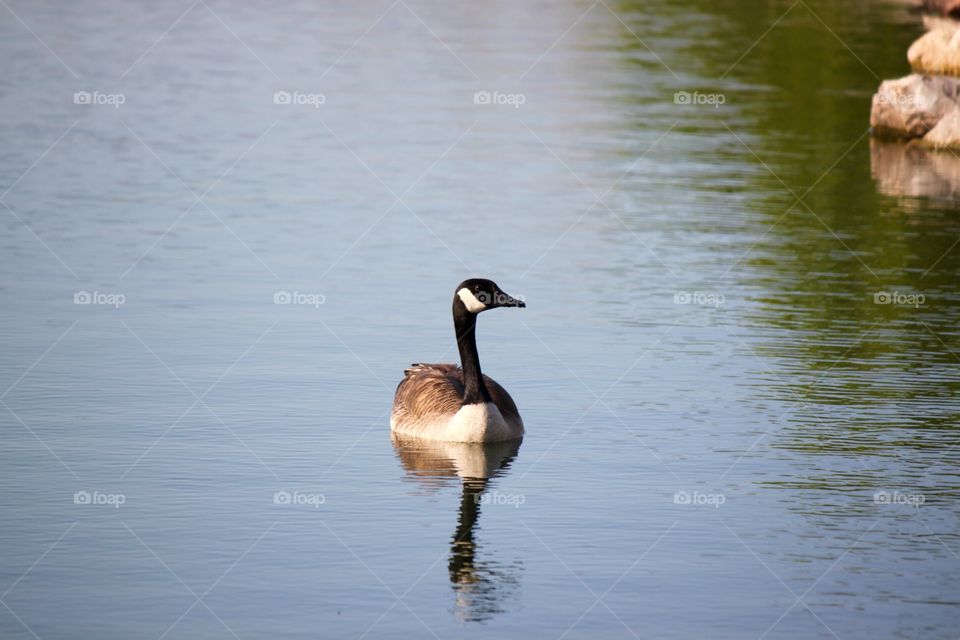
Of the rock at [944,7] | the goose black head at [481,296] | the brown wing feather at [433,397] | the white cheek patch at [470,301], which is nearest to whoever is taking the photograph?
the brown wing feather at [433,397]

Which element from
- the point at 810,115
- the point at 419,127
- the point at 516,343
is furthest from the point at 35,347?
the point at 810,115

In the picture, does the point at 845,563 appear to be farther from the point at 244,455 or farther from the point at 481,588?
the point at 244,455

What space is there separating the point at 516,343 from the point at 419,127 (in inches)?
585

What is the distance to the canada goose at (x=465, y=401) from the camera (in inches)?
627

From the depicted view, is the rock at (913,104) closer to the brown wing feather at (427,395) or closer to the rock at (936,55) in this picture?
the rock at (936,55)

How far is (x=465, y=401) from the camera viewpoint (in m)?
16.1

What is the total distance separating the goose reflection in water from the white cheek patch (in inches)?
51.0

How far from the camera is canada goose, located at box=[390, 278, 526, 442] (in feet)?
52.2

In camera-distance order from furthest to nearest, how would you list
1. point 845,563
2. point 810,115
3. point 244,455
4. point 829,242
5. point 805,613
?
point 810,115
point 829,242
point 244,455
point 845,563
point 805,613

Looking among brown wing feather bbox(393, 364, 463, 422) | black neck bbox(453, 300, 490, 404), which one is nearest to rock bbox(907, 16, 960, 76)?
brown wing feather bbox(393, 364, 463, 422)

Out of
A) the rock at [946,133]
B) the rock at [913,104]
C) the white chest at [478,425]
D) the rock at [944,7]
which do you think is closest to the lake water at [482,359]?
the white chest at [478,425]

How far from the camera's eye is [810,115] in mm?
37750

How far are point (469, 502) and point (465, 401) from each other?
2128 millimetres

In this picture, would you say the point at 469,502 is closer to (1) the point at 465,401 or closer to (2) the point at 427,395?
(1) the point at 465,401
